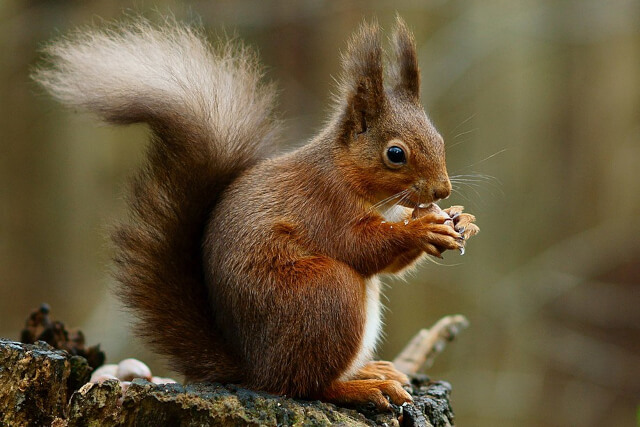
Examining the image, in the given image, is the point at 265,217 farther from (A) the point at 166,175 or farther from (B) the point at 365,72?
(B) the point at 365,72

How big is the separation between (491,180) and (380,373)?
1.73 m

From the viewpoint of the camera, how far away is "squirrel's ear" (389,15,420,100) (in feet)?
5.41

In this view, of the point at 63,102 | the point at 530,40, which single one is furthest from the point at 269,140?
the point at 530,40

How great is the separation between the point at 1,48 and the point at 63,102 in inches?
67.9

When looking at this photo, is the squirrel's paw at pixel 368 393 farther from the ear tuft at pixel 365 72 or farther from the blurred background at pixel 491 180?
the blurred background at pixel 491 180

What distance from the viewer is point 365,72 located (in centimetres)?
158

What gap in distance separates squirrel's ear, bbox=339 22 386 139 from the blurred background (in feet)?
4.75

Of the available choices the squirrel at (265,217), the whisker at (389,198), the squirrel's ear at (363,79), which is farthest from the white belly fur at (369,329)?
the squirrel's ear at (363,79)

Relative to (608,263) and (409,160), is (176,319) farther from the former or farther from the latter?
(608,263)

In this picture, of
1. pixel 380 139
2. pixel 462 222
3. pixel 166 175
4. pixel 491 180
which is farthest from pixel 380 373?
pixel 491 180

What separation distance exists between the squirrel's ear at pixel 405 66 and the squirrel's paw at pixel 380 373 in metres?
0.62

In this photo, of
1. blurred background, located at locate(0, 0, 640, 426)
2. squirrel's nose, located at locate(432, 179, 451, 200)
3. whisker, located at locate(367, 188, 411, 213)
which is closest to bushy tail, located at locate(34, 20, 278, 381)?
whisker, located at locate(367, 188, 411, 213)

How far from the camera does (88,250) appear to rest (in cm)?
318

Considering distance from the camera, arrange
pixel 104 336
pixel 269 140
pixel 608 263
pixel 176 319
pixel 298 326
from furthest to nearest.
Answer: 1. pixel 608 263
2. pixel 104 336
3. pixel 269 140
4. pixel 176 319
5. pixel 298 326
